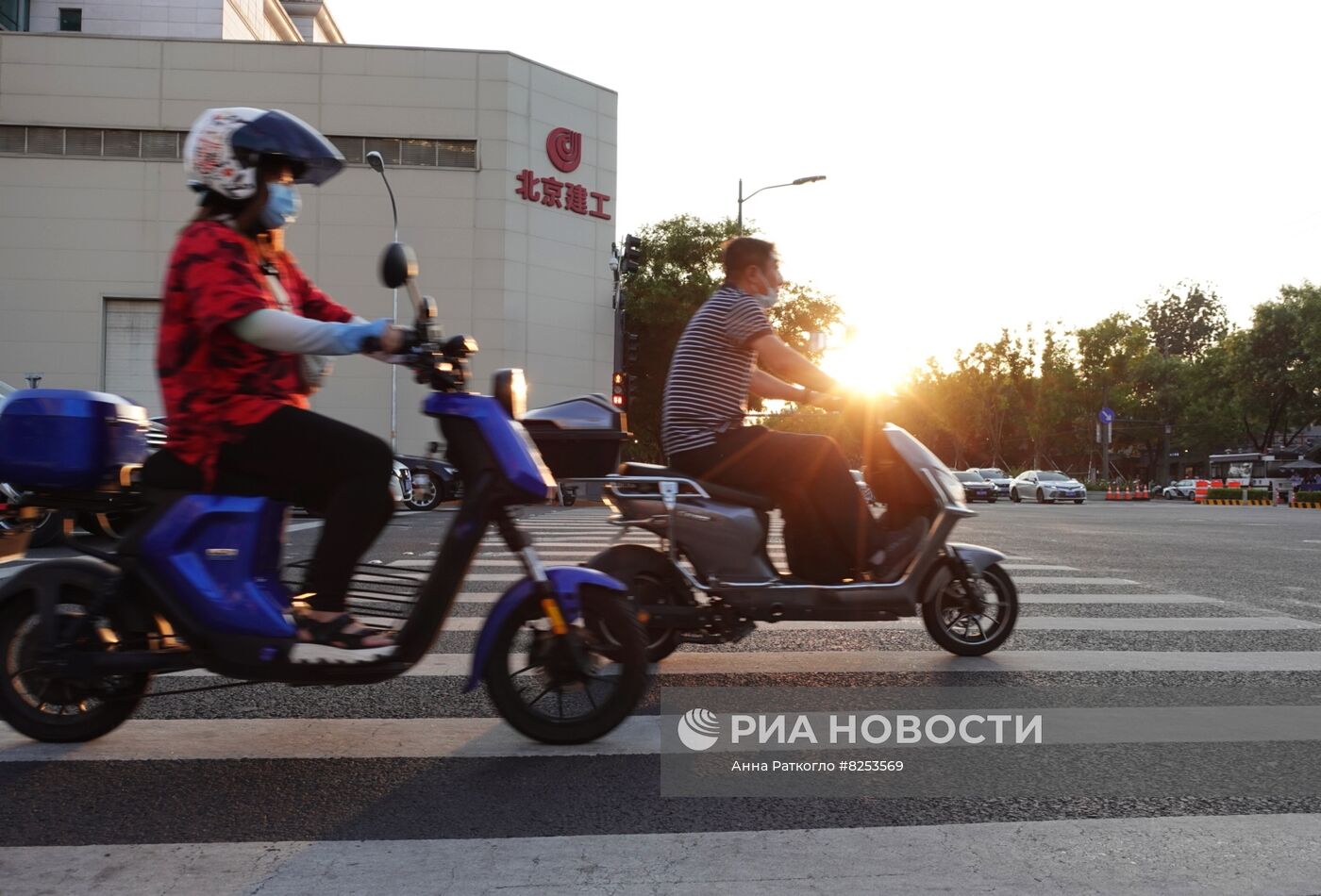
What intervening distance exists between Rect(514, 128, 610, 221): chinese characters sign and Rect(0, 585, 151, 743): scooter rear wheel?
124 feet

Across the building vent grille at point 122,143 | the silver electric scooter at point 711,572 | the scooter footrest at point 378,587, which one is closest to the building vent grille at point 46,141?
the building vent grille at point 122,143

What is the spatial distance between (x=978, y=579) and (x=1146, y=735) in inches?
61.0

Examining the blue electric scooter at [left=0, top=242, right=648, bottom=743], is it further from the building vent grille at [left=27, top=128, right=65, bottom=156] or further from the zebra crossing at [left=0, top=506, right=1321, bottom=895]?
the building vent grille at [left=27, top=128, right=65, bottom=156]

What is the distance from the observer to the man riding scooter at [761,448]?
4680 millimetres

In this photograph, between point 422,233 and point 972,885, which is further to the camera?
point 422,233

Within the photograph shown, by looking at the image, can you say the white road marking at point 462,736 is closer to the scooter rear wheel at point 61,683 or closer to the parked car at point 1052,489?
the scooter rear wheel at point 61,683

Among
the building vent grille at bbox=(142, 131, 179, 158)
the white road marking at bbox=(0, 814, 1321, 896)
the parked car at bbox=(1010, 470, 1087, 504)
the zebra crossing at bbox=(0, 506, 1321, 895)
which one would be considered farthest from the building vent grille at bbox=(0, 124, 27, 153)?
the white road marking at bbox=(0, 814, 1321, 896)

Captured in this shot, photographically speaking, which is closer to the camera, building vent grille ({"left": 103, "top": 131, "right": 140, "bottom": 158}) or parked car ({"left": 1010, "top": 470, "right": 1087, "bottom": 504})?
building vent grille ({"left": 103, "top": 131, "right": 140, "bottom": 158})

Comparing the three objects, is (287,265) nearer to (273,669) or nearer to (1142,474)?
(273,669)

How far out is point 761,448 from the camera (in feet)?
15.3

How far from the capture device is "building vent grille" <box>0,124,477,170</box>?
38000 mm

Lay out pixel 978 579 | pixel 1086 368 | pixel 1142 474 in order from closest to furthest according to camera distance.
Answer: pixel 978 579
pixel 1086 368
pixel 1142 474

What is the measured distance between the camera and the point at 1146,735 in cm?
374

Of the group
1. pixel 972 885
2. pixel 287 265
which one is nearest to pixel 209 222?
pixel 287 265
